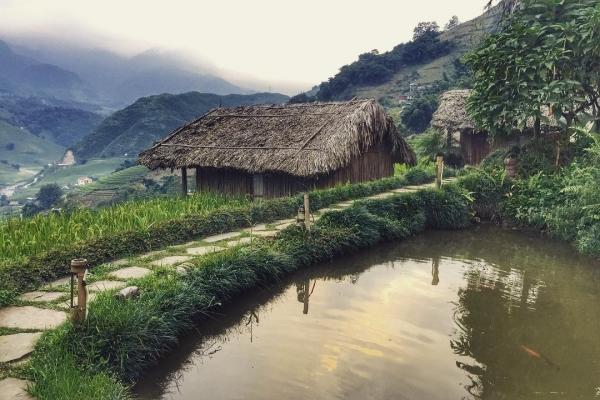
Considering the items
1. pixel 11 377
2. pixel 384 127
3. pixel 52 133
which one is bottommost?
pixel 11 377

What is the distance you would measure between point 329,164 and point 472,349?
8222 mm

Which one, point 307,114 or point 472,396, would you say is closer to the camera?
point 472,396

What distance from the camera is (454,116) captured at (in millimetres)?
25250

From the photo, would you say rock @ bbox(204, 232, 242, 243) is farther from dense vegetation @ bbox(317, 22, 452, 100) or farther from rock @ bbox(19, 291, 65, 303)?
dense vegetation @ bbox(317, 22, 452, 100)

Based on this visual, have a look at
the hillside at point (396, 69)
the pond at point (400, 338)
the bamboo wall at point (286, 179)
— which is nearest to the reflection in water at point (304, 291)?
the pond at point (400, 338)

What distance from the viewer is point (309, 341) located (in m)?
6.75

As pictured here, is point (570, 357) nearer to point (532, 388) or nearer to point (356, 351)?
point (532, 388)

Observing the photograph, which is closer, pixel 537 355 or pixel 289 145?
pixel 537 355

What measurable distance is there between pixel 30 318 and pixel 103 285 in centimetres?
122

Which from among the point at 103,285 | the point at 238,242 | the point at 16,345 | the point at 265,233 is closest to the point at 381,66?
the point at 265,233

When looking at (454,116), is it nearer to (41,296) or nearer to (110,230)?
(110,230)

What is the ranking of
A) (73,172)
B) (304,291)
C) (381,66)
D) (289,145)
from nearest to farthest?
1. (304,291)
2. (289,145)
3. (381,66)
4. (73,172)

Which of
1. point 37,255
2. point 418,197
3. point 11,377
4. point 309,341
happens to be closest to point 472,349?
point 309,341

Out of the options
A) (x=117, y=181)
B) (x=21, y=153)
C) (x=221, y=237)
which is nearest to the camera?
(x=221, y=237)
